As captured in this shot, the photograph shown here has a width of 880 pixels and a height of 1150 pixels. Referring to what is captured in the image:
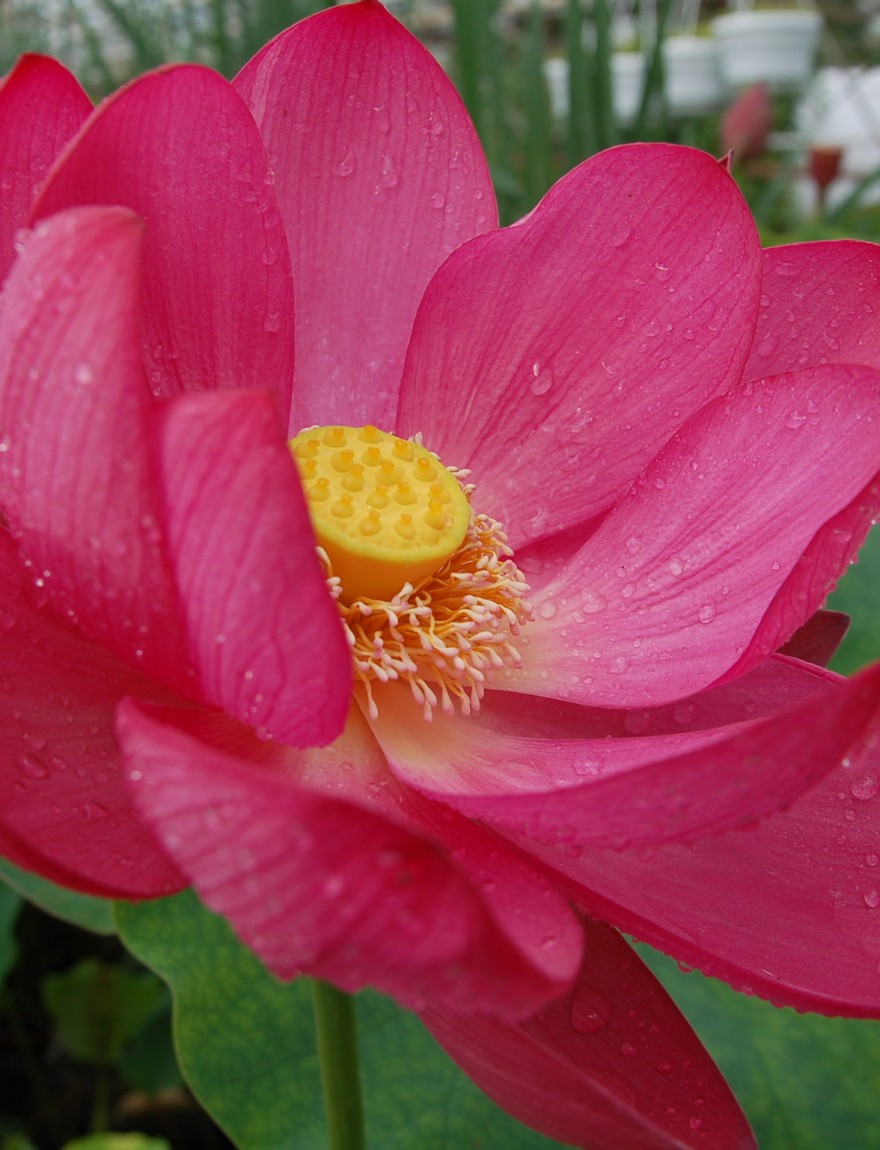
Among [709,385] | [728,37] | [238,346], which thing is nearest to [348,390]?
[238,346]

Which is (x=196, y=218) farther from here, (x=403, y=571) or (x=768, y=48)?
(x=768, y=48)

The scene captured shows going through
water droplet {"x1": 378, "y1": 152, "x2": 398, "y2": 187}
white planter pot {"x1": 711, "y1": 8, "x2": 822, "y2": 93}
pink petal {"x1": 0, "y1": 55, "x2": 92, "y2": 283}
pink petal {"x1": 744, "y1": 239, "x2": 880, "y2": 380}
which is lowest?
white planter pot {"x1": 711, "y1": 8, "x2": 822, "y2": 93}

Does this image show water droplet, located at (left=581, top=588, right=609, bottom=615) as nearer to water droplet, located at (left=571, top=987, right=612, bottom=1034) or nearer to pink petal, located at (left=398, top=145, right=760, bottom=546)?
pink petal, located at (left=398, top=145, right=760, bottom=546)

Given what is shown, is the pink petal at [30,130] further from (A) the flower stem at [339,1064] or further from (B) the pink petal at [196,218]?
(A) the flower stem at [339,1064]

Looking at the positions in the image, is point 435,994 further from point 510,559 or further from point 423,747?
point 510,559

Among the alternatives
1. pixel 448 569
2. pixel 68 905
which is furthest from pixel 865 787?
pixel 68 905

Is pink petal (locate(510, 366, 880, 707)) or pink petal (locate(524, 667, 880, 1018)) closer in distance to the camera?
pink petal (locate(524, 667, 880, 1018))

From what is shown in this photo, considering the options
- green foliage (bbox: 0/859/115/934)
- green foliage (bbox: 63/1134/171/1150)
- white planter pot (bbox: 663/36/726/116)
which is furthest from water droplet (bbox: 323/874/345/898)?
white planter pot (bbox: 663/36/726/116)
